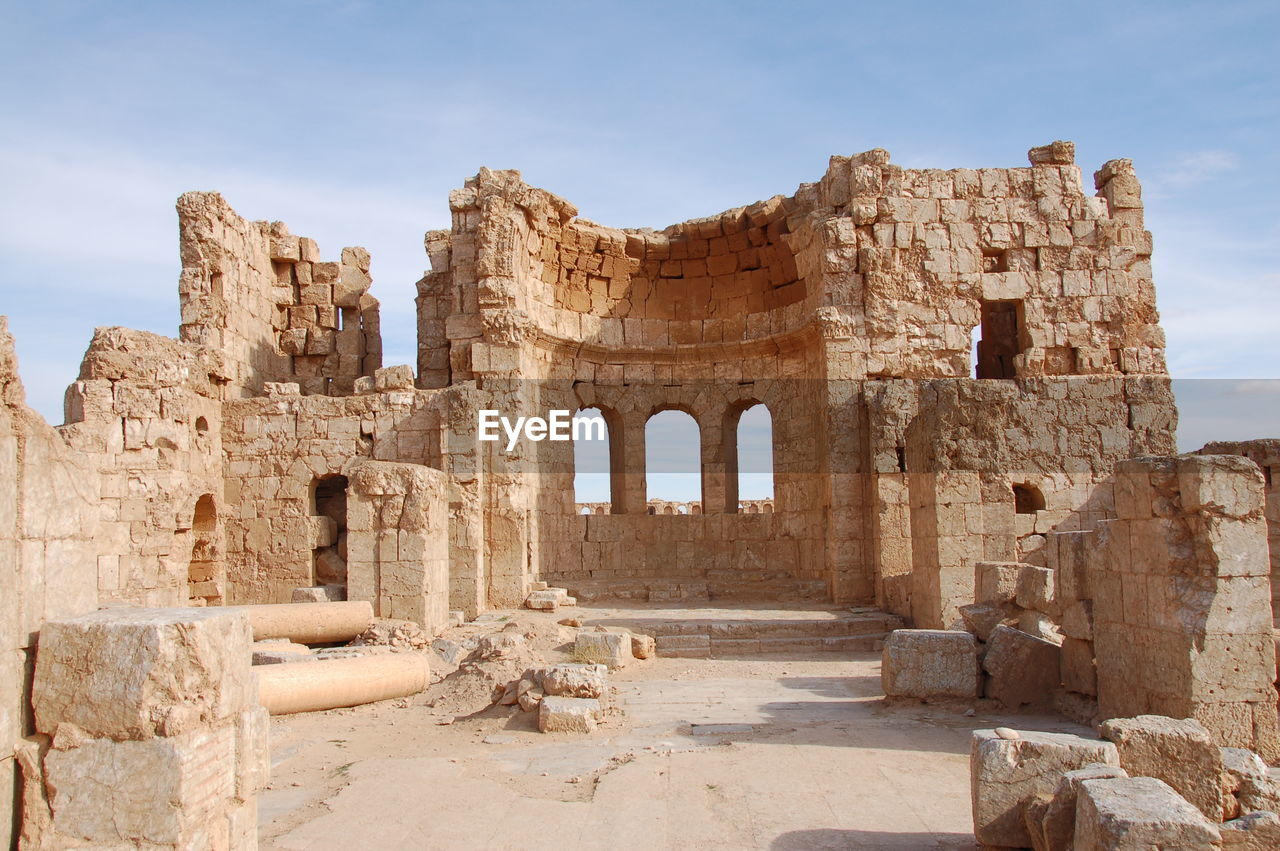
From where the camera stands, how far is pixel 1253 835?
4336 mm

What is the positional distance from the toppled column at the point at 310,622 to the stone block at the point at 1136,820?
326 inches

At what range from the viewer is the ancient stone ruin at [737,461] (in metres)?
6.71

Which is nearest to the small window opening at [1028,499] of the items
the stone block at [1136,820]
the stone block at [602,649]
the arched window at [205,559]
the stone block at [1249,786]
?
the stone block at [602,649]

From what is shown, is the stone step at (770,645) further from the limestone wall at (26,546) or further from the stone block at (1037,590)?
the limestone wall at (26,546)

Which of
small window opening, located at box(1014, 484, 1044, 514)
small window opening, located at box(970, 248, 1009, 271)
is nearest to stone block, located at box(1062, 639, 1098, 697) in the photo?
small window opening, located at box(1014, 484, 1044, 514)

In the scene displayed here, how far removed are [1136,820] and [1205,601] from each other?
3006 millimetres

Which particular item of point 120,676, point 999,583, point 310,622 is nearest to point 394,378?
point 310,622

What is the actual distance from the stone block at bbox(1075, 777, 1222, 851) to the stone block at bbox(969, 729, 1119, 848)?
0.51m

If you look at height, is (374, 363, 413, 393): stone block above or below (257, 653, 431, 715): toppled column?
above

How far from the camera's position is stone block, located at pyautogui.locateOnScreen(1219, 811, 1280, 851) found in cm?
430

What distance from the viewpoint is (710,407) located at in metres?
16.9

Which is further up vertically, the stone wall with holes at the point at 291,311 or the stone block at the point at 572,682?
the stone wall with holes at the point at 291,311

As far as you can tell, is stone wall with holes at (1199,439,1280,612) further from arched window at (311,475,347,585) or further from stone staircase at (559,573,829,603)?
arched window at (311,475,347,585)

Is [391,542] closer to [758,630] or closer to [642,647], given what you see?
[642,647]
